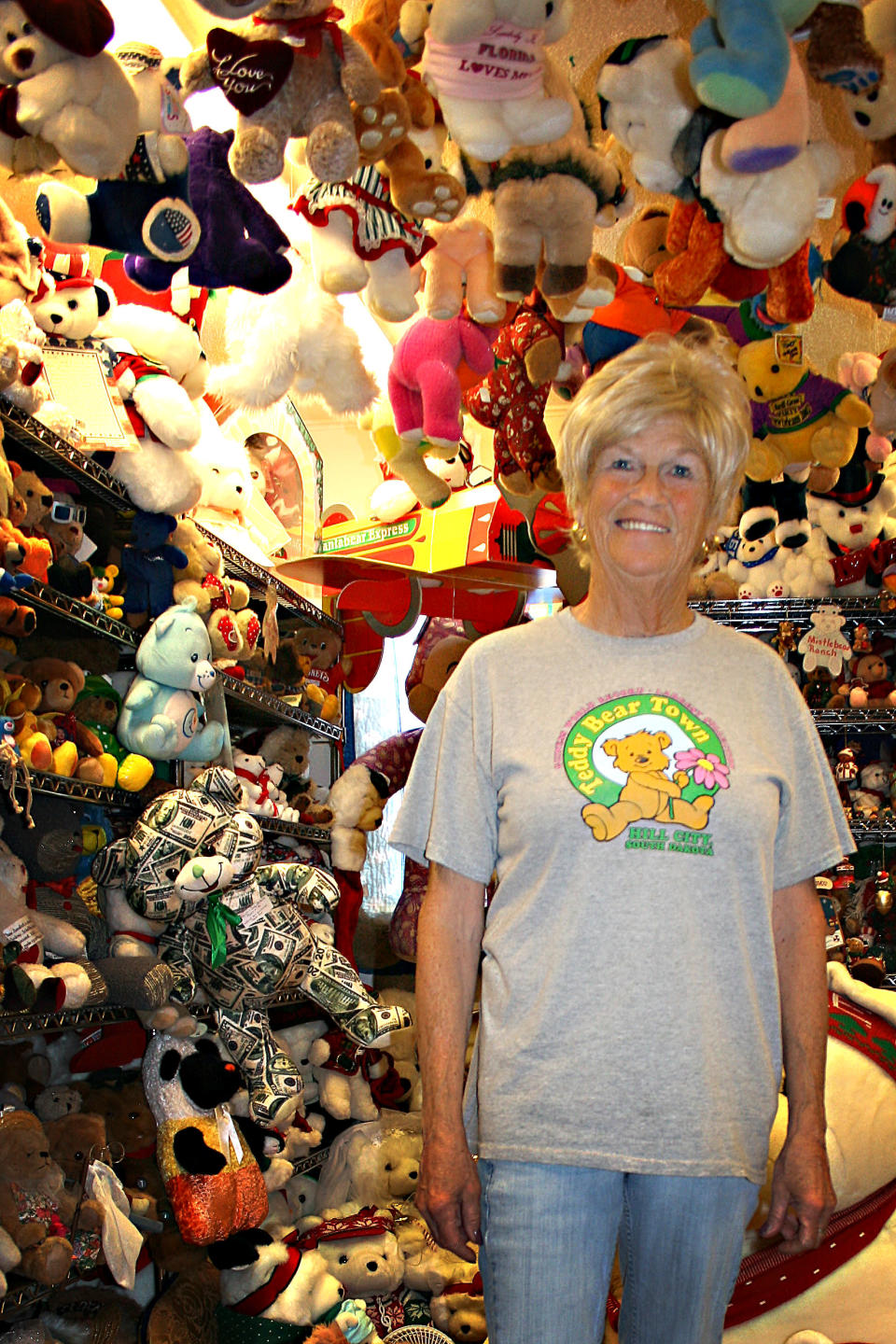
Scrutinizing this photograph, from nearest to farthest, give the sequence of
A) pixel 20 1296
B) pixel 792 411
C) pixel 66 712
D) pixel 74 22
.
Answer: pixel 74 22 < pixel 20 1296 < pixel 66 712 < pixel 792 411

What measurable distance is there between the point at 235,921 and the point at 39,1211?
0.66 meters

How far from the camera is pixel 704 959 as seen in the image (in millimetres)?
1049

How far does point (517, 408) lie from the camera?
251 centimetres

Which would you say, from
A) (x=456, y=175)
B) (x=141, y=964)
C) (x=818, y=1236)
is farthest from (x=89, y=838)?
(x=818, y=1236)

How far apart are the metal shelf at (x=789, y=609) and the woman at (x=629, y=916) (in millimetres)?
2321

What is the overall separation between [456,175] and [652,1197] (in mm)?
1428

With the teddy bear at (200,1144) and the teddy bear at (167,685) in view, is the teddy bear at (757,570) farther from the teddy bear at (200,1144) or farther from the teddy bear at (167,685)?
the teddy bear at (200,1144)

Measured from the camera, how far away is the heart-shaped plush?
56.6 inches

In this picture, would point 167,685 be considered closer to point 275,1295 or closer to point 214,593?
point 214,593

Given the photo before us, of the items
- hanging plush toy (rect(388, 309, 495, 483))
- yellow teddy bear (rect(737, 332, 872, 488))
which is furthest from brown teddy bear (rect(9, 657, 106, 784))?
yellow teddy bear (rect(737, 332, 872, 488))

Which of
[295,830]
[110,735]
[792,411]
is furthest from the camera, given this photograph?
[295,830]

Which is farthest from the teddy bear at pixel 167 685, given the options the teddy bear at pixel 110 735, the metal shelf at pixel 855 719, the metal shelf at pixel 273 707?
the metal shelf at pixel 855 719

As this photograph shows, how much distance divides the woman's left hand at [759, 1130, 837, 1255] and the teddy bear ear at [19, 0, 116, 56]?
4.60 feet

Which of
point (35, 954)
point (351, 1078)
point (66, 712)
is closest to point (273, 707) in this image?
point (66, 712)
